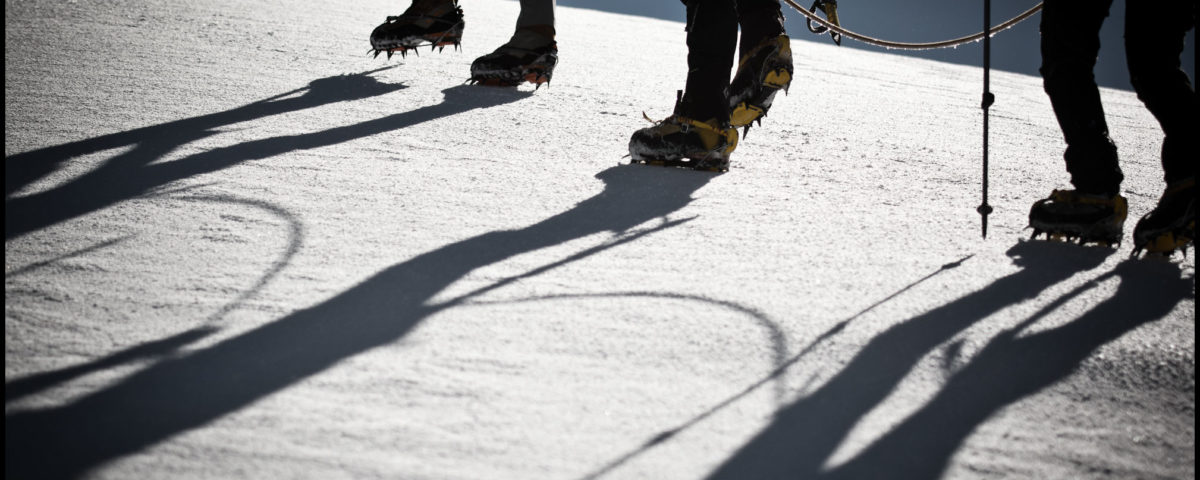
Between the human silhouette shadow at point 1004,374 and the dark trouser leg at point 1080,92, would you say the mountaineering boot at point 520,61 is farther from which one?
the human silhouette shadow at point 1004,374

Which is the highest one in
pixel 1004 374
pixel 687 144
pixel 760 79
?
pixel 760 79

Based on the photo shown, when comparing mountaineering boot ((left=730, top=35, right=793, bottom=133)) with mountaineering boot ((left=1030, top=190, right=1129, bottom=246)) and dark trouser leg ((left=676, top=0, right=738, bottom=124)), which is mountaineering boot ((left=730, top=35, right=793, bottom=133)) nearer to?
dark trouser leg ((left=676, top=0, right=738, bottom=124))

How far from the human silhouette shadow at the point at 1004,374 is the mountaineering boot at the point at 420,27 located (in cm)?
289

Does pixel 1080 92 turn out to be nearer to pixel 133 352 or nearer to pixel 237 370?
pixel 237 370

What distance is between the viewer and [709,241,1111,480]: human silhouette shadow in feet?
3.04

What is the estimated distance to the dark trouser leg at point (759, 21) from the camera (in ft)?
8.86

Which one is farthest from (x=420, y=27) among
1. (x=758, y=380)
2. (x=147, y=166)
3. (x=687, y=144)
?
(x=758, y=380)

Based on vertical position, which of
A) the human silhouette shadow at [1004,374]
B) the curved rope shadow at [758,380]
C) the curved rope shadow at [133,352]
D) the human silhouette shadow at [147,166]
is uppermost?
the human silhouette shadow at [147,166]

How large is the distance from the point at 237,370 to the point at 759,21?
2.12 metres

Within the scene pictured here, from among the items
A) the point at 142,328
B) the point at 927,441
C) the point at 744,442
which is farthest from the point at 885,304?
the point at 142,328

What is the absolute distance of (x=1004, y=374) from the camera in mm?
1186

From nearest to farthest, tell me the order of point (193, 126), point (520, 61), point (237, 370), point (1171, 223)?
point (237, 370) → point (1171, 223) → point (193, 126) → point (520, 61)

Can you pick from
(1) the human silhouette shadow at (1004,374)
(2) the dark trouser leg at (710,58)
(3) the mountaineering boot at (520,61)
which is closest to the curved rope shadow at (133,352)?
(1) the human silhouette shadow at (1004,374)

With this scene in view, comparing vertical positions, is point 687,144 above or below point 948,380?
above
